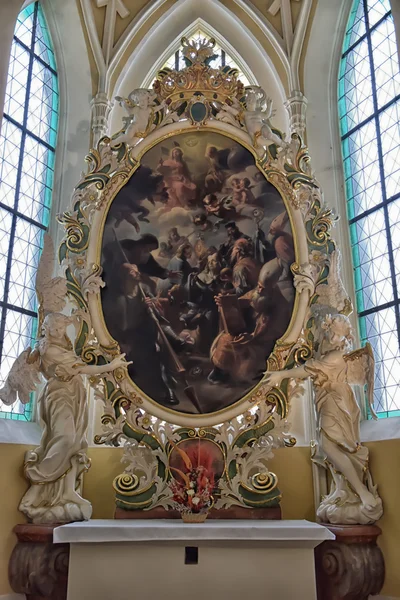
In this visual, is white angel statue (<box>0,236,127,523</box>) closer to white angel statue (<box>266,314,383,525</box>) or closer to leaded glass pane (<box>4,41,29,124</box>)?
white angel statue (<box>266,314,383,525</box>)

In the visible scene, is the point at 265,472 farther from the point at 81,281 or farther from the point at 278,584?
the point at 81,281

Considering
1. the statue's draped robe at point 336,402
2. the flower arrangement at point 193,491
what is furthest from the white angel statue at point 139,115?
the flower arrangement at point 193,491

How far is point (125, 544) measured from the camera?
5.09 metres

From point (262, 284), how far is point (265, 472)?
6.34 feet

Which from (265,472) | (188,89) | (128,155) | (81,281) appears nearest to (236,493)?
(265,472)

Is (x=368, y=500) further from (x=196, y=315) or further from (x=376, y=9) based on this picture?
(x=376, y=9)

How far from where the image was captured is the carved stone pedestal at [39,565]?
5207 millimetres

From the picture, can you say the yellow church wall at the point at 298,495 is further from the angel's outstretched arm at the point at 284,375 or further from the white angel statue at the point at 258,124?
the white angel statue at the point at 258,124

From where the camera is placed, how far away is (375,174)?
7.51 meters

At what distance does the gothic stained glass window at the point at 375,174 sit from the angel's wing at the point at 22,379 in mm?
3767

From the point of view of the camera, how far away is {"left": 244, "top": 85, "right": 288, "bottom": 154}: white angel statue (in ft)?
22.1

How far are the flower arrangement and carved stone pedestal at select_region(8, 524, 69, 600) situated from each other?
3.50ft

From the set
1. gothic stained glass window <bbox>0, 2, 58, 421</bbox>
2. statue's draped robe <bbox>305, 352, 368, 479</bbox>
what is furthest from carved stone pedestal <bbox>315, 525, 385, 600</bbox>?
gothic stained glass window <bbox>0, 2, 58, 421</bbox>

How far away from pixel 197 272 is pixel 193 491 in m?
2.34
